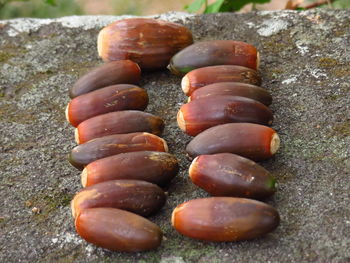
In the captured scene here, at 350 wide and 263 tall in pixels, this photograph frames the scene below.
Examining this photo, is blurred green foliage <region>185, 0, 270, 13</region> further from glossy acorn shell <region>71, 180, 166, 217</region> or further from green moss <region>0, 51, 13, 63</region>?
glossy acorn shell <region>71, 180, 166, 217</region>

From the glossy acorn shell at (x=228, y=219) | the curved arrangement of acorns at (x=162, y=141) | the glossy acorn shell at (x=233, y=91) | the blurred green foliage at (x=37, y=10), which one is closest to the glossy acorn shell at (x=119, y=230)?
the curved arrangement of acorns at (x=162, y=141)

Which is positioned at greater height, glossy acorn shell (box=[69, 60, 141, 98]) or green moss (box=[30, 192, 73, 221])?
glossy acorn shell (box=[69, 60, 141, 98])

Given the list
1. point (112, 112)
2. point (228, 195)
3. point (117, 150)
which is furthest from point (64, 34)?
point (228, 195)

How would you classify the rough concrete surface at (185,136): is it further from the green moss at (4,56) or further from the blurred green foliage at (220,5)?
the blurred green foliage at (220,5)

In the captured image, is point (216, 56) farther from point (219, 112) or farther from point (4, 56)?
point (4, 56)

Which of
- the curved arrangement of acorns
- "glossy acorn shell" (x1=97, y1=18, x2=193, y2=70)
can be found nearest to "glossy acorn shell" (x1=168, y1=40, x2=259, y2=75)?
the curved arrangement of acorns

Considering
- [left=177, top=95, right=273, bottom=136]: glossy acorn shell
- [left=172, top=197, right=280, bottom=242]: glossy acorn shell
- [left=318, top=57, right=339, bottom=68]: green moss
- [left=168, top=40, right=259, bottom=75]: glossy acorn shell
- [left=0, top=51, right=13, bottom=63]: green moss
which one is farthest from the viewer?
[left=0, top=51, right=13, bottom=63]: green moss
